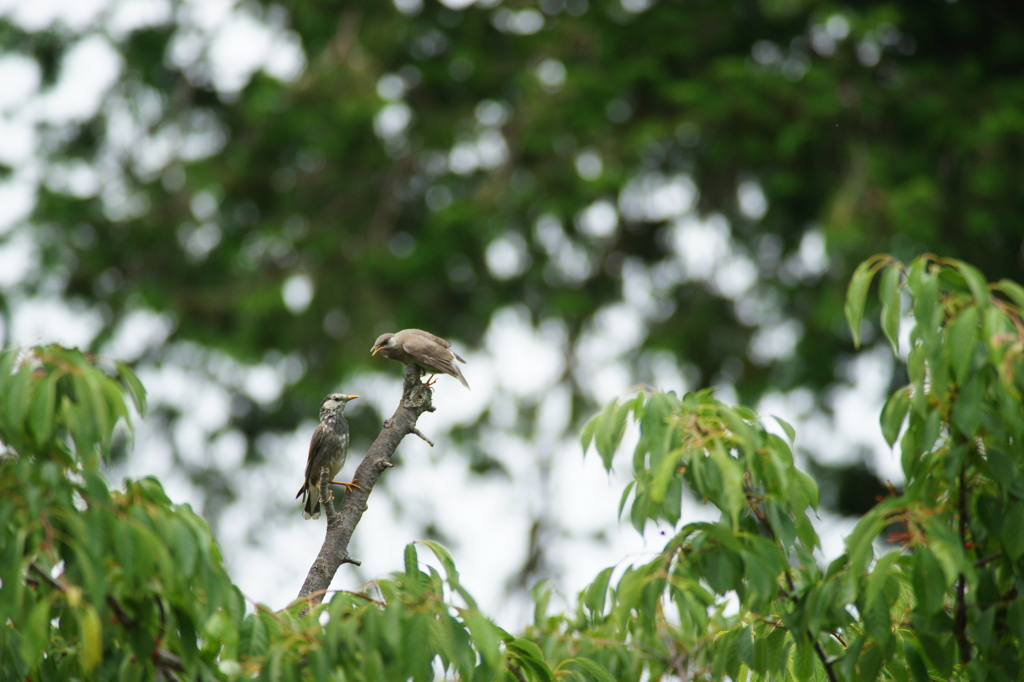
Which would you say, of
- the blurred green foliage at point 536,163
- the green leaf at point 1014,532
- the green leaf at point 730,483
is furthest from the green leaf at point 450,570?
the blurred green foliage at point 536,163

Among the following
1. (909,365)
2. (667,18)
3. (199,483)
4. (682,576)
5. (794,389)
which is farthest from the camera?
(199,483)

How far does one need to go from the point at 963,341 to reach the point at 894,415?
29 cm

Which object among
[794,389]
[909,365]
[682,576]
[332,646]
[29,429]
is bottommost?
[332,646]

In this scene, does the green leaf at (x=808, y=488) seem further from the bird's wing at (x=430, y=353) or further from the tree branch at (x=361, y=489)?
the bird's wing at (x=430, y=353)

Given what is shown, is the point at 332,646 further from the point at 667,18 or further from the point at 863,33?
the point at 667,18

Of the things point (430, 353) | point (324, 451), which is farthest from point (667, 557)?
point (324, 451)

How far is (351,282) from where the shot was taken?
829 centimetres

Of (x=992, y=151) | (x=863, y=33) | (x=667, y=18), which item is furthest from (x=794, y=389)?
(x=667, y=18)

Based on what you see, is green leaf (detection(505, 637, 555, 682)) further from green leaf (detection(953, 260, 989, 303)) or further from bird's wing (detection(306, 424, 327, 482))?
bird's wing (detection(306, 424, 327, 482))

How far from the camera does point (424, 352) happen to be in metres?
3.07

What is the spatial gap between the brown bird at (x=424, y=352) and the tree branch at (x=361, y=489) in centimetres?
8

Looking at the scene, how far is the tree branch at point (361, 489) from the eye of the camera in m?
2.50

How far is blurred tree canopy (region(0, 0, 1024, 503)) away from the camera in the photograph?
276 inches

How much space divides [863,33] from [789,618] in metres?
5.38
